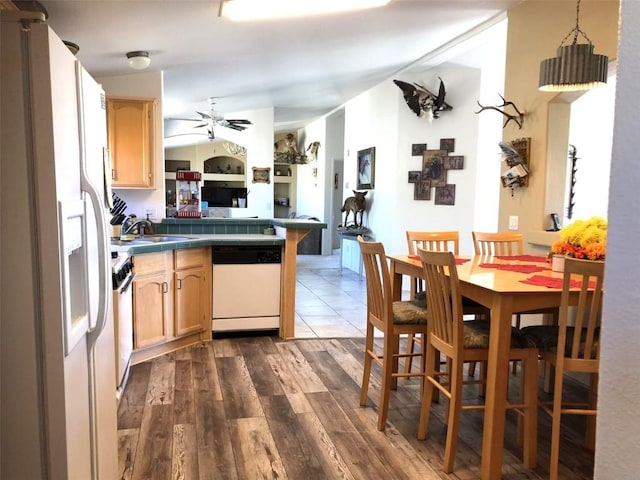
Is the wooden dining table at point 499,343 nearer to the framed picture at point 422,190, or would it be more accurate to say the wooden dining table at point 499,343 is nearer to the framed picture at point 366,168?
the framed picture at point 422,190

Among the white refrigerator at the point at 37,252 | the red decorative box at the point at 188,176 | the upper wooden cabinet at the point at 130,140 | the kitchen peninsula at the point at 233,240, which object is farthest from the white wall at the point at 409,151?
the white refrigerator at the point at 37,252

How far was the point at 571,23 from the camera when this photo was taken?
3.49m

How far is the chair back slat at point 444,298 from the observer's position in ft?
7.43

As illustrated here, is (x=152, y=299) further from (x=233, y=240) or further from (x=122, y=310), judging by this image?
(x=233, y=240)

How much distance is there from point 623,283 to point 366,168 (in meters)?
7.13

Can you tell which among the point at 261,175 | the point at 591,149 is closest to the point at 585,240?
the point at 591,149

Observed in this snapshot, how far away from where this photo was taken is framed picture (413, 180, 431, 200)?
20.6 ft

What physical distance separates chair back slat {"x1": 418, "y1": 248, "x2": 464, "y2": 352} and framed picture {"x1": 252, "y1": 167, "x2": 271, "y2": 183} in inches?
252

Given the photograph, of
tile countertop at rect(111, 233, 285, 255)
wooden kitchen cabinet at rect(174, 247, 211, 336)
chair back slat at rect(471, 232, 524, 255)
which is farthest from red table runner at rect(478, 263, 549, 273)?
wooden kitchen cabinet at rect(174, 247, 211, 336)

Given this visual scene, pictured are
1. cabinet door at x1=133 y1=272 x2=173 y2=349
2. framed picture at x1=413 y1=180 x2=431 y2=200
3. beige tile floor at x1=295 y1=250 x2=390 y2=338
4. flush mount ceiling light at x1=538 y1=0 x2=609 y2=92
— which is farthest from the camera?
framed picture at x1=413 y1=180 x2=431 y2=200

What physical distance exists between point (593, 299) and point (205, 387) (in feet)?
7.78

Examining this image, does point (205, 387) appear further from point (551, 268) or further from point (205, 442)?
point (551, 268)

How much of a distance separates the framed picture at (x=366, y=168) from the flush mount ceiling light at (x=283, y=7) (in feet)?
12.3

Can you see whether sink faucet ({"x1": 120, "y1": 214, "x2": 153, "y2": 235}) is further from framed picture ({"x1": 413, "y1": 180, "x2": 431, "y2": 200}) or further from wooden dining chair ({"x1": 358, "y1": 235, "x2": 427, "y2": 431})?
framed picture ({"x1": 413, "y1": 180, "x2": 431, "y2": 200})
